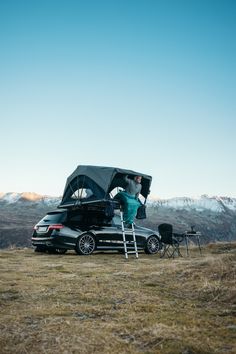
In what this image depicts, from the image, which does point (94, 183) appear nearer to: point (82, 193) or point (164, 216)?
point (82, 193)

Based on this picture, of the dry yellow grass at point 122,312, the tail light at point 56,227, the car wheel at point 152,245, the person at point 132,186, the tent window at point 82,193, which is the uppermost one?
the person at point 132,186

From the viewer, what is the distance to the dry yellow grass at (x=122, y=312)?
402 cm

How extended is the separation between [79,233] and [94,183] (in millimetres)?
2231

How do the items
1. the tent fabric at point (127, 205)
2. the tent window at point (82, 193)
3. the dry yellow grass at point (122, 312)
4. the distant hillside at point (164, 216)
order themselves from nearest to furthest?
the dry yellow grass at point (122, 312)
the tent fabric at point (127, 205)
the tent window at point (82, 193)
the distant hillside at point (164, 216)

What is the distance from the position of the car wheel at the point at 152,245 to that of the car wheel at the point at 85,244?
2580 mm

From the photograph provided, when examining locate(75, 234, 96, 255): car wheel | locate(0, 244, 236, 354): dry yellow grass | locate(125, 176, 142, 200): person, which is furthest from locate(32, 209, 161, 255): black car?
locate(0, 244, 236, 354): dry yellow grass

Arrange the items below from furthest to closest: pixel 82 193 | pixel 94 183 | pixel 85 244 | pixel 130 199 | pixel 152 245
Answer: pixel 152 245 → pixel 82 193 → pixel 94 183 → pixel 130 199 → pixel 85 244

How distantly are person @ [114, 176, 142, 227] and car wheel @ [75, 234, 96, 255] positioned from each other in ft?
5.17

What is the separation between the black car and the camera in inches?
624

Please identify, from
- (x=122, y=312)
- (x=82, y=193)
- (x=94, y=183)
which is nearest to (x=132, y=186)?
(x=94, y=183)

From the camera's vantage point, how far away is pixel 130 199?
16359 mm

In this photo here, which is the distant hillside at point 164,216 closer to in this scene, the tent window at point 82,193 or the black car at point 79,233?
the tent window at point 82,193

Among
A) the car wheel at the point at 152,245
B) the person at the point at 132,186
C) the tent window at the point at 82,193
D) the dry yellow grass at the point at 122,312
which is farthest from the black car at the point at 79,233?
the dry yellow grass at the point at 122,312

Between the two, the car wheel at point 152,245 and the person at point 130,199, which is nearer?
the person at point 130,199
